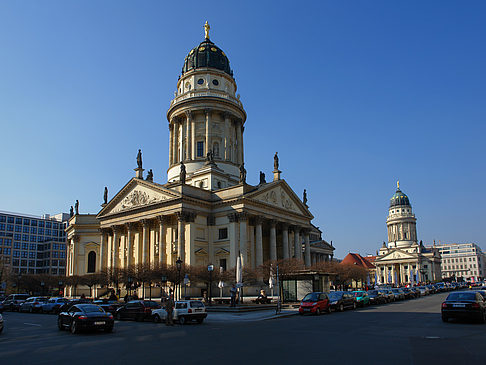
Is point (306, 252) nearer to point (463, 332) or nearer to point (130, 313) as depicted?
point (130, 313)

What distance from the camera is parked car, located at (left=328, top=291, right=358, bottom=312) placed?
3277 centimetres

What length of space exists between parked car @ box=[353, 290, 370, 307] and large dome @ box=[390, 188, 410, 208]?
137845mm

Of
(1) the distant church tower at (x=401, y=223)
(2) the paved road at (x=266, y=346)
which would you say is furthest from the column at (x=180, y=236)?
(1) the distant church tower at (x=401, y=223)

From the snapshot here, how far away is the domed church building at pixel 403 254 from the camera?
146 m

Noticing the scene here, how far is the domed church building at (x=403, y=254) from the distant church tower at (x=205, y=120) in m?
84.8

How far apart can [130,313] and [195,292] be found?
22.1m

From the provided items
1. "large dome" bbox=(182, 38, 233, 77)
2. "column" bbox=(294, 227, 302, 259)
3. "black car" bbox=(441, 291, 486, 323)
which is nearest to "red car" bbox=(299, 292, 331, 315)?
"black car" bbox=(441, 291, 486, 323)

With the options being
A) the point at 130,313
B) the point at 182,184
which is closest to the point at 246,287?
the point at 182,184

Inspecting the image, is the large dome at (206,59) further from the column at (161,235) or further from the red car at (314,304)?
the red car at (314,304)

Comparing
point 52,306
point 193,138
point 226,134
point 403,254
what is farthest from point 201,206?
point 403,254

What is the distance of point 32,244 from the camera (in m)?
126

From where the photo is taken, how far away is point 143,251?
185 ft

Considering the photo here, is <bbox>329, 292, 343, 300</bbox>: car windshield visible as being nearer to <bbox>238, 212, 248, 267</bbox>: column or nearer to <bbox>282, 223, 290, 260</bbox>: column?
<bbox>238, 212, 248, 267</bbox>: column

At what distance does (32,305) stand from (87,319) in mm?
24406
